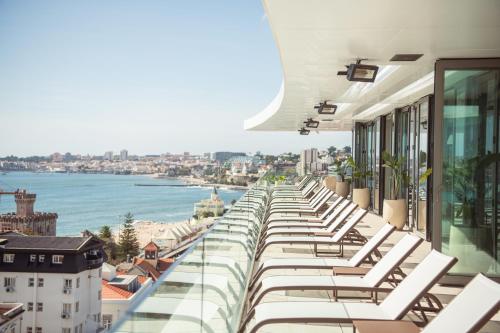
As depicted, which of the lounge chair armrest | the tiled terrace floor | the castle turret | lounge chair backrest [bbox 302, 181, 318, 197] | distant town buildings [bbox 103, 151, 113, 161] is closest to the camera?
the tiled terrace floor

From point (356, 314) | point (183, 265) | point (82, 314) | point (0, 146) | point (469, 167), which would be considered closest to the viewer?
point (183, 265)

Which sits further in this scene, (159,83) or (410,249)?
(159,83)

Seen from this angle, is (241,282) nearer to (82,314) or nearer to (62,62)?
(82,314)

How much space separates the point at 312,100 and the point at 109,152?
113291mm

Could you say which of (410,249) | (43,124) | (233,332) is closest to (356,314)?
(233,332)

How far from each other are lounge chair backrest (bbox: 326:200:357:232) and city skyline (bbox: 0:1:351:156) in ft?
204

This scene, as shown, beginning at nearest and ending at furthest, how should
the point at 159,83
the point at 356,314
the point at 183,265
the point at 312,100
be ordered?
the point at 183,265, the point at 356,314, the point at 312,100, the point at 159,83

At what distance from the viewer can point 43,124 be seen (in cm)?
12175

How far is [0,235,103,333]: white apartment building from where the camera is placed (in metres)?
47.2

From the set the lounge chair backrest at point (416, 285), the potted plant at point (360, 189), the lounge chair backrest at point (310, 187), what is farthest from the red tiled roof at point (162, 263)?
the lounge chair backrest at point (416, 285)

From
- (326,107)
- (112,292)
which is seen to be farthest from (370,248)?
(112,292)

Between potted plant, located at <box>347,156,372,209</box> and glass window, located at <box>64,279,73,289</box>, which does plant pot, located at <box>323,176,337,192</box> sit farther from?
glass window, located at <box>64,279,73,289</box>

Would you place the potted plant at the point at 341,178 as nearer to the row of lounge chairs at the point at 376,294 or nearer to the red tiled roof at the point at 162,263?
the row of lounge chairs at the point at 376,294

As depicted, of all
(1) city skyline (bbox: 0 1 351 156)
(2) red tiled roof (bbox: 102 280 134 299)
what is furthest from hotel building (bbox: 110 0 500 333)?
(1) city skyline (bbox: 0 1 351 156)
